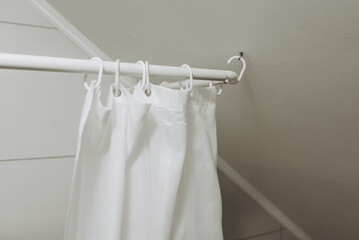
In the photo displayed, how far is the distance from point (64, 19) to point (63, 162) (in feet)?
1.43

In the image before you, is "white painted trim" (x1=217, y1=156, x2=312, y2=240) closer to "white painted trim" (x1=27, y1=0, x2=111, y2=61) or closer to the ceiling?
the ceiling

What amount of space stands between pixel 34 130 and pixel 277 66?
691 millimetres

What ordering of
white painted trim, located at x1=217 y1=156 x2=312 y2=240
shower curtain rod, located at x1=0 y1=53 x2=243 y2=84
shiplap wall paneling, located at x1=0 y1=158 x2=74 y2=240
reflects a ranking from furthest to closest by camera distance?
white painted trim, located at x1=217 y1=156 x2=312 y2=240, shiplap wall paneling, located at x1=0 y1=158 x2=74 y2=240, shower curtain rod, located at x1=0 y1=53 x2=243 y2=84

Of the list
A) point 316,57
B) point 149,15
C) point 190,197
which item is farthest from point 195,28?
point 190,197

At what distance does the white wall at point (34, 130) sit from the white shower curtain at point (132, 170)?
46 cm

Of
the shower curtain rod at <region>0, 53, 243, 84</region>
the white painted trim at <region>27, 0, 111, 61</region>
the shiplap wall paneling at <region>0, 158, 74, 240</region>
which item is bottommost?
the shiplap wall paneling at <region>0, 158, 74, 240</region>

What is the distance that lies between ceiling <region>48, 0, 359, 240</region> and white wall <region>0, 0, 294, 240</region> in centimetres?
11

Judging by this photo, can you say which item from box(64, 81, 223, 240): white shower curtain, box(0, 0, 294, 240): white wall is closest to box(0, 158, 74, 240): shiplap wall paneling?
box(0, 0, 294, 240): white wall

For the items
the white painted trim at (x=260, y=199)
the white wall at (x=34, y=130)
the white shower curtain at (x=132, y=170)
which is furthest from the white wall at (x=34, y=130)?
Answer: the white painted trim at (x=260, y=199)

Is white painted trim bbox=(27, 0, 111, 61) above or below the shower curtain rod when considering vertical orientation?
above

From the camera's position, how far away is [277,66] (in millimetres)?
556

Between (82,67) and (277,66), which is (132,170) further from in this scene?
(277,66)

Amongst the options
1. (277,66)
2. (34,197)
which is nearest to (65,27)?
(34,197)

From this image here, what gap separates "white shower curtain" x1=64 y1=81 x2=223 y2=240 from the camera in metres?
0.46
